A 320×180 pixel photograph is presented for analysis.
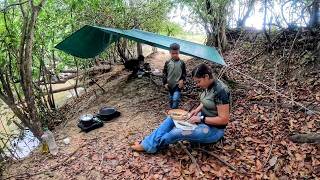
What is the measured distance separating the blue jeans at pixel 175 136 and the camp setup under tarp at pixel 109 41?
1.82m

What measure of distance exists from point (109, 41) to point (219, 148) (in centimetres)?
413

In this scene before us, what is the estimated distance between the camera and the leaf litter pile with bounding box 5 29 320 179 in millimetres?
3857

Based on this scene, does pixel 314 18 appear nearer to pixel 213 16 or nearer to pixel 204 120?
pixel 213 16

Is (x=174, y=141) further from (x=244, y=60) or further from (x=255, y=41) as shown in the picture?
(x=255, y=41)

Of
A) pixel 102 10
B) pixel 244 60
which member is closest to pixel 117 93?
pixel 102 10

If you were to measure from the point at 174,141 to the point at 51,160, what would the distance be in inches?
72.2

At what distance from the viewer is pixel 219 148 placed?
4.21 meters

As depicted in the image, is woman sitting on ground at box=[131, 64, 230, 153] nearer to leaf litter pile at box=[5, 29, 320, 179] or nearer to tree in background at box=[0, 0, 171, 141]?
leaf litter pile at box=[5, 29, 320, 179]

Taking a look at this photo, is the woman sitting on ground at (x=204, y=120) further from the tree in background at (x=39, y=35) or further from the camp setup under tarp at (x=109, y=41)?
the tree in background at (x=39, y=35)

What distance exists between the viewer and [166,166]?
3.94 meters

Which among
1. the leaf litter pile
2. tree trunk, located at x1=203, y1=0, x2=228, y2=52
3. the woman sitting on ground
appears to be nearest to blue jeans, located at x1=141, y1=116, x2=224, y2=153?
the woman sitting on ground

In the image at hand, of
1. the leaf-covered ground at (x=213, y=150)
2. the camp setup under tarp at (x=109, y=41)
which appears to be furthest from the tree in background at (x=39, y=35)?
Result: the leaf-covered ground at (x=213, y=150)

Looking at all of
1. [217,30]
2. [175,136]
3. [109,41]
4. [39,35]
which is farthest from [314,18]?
[39,35]

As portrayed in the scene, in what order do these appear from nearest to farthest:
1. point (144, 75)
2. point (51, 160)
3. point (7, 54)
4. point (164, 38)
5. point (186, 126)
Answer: point (186, 126), point (51, 160), point (7, 54), point (164, 38), point (144, 75)
